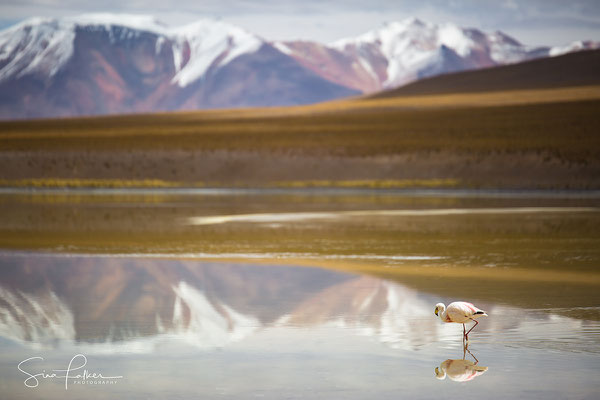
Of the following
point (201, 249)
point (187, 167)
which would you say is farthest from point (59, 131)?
point (201, 249)

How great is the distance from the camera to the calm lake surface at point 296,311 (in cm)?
669

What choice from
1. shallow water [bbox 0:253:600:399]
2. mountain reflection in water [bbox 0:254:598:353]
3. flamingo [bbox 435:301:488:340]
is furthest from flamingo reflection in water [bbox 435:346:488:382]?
mountain reflection in water [bbox 0:254:598:353]

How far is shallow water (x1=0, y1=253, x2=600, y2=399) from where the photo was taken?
6.52m

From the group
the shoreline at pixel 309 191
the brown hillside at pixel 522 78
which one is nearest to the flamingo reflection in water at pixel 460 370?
the shoreline at pixel 309 191

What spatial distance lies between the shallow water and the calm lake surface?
0.02 metres

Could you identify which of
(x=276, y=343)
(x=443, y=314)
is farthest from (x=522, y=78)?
(x=276, y=343)

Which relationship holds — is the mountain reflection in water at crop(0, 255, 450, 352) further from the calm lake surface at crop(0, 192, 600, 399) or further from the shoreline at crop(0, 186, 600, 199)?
the shoreline at crop(0, 186, 600, 199)

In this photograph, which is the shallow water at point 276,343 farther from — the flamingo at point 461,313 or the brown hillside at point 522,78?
the brown hillside at point 522,78

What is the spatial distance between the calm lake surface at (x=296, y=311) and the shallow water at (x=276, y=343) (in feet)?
0.07

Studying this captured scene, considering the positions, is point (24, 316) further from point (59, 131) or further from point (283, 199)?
point (59, 131)

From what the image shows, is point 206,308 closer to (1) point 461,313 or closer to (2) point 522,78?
(1) point 461,313

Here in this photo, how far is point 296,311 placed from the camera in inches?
381

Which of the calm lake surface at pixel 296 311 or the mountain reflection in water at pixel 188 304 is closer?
the calm lake surface at pixel 296 311

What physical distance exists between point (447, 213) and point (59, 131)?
157 feet
